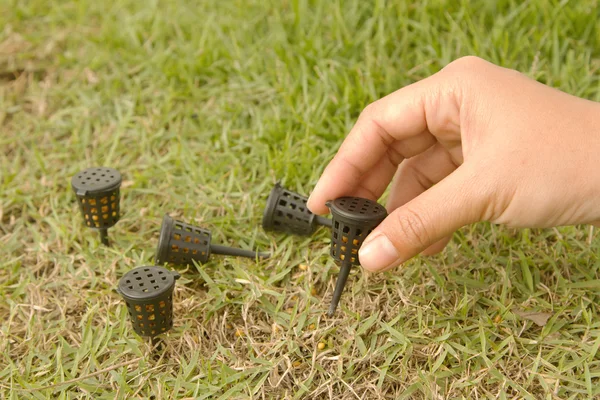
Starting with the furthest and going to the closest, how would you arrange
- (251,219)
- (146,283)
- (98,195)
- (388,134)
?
(251,219) < (98,195) < (388,134) < (146,283)

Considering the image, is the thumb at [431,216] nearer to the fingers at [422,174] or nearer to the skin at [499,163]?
the skin at [499,163]

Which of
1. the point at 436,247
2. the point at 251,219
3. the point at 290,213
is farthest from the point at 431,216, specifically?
the point at 251,219

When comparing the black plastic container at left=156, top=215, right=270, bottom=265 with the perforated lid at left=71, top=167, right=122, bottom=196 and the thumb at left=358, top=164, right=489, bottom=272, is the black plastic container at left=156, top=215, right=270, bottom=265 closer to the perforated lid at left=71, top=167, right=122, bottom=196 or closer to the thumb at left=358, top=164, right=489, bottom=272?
the perforated lid at left=71, top=167, right=122, bottom=196

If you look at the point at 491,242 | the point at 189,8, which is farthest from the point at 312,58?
the point at 491,242

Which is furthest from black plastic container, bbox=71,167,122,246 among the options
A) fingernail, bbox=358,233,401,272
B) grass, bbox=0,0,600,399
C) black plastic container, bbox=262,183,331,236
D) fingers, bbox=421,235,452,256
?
fingers, bbox=421,235,452,256

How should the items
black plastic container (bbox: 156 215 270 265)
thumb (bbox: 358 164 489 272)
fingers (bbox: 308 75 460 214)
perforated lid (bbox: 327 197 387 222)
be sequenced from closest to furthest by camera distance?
thumb (bbox: 358 164 489 272), perforated lid (bbox: 327 197 387 222), fingers (bbox: 308 75 460 214), black plastic container (bbox: 156 215 270 265)

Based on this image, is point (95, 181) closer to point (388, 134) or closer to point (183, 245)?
point (183, 245)

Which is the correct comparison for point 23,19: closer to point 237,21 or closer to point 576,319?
point 237,21
